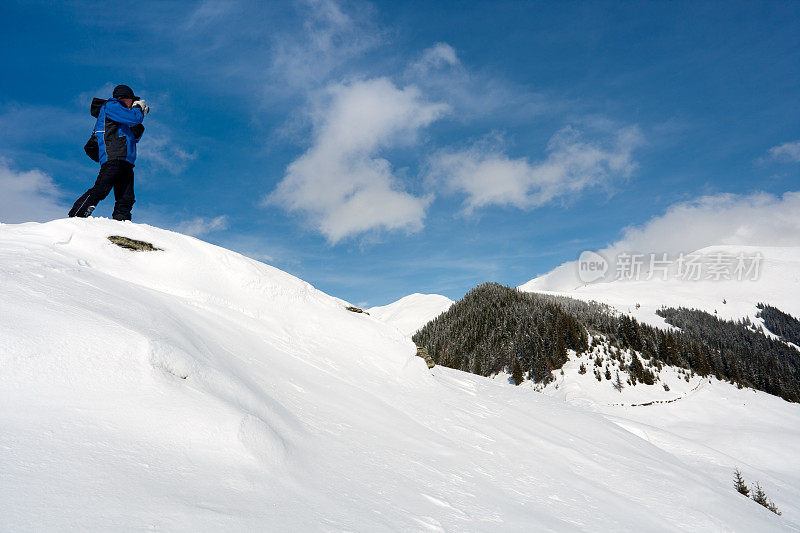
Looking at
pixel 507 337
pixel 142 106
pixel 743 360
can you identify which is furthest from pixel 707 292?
pixel 142 106

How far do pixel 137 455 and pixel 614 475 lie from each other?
248 inches

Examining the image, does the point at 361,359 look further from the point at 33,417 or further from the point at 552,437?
the point at 33,417

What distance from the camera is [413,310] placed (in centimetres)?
5294

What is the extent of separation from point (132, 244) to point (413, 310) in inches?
1873

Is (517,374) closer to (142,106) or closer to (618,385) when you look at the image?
(618,385)

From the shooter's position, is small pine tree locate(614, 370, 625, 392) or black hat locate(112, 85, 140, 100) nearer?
black hat locate(112, 85, 140, 100)

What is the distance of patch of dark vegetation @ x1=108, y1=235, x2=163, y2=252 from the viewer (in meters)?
6.17

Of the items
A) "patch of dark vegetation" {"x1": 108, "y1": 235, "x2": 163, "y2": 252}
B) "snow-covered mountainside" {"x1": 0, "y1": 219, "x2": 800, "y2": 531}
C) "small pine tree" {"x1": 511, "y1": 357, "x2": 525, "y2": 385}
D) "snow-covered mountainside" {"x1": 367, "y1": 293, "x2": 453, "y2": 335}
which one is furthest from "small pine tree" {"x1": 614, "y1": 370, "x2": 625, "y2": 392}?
"snow-covered mountainside" {"x1": 367, "y1": 293, "x2": 453, "y2": 335}

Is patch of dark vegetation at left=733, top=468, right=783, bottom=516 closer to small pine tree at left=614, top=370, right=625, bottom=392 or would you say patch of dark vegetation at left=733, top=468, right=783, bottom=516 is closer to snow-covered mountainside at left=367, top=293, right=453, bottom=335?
small pine tree at left=614, top=370, right=625, bottom=392

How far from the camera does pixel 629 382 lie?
19.6 m

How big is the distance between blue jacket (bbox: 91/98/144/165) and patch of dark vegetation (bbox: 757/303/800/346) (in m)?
70.9

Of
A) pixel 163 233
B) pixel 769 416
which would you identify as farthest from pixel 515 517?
pixel 769 416

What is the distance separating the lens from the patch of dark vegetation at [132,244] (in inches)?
243

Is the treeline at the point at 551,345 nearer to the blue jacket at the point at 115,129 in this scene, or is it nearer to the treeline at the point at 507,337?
the treeline at the point at 507,337
